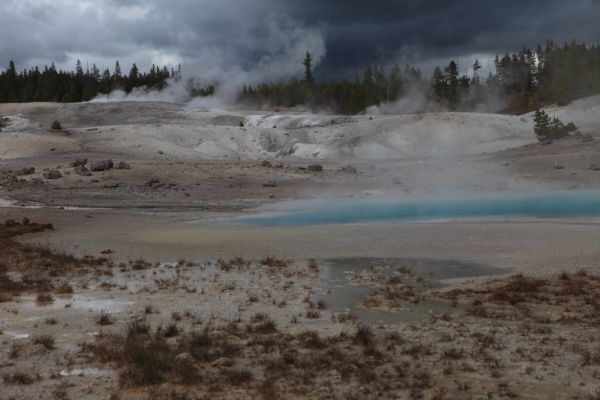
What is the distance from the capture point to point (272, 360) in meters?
7.82

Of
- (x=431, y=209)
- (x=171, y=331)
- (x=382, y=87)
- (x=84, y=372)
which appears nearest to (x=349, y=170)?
(x=431, y=209)

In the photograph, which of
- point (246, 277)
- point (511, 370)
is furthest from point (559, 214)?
point (511, 370)

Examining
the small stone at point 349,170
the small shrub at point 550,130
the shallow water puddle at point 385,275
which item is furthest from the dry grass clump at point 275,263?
the small shrub at point 550,130

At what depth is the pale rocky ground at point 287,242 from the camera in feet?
24.6

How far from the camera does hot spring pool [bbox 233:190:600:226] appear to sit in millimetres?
25688

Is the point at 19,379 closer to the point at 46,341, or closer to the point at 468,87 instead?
the point at 46,341

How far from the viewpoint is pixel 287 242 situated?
1945 centimetres

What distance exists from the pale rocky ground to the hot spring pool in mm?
2395

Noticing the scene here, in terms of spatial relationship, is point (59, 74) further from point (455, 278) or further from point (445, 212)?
point (455, 278)

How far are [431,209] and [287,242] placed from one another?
11.7 m

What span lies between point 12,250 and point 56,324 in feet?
32.9

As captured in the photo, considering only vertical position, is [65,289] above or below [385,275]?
above

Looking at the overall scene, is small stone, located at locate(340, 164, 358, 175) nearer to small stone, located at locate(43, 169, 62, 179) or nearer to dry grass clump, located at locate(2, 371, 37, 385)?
small stone, located at locate(43, 169, 62, 179)

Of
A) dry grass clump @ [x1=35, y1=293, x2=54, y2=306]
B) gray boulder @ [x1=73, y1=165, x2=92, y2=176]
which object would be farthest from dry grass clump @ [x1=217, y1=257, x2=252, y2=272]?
gray boulder @ [x1=73, y1=165, x2=92, y2=176]
